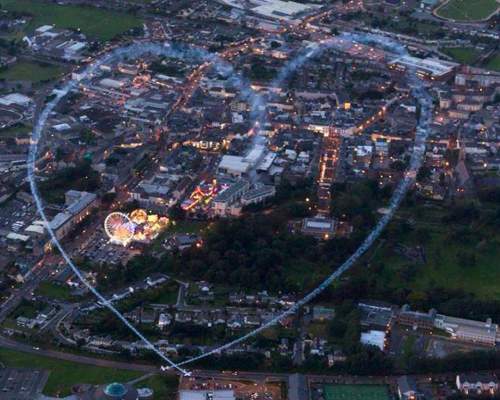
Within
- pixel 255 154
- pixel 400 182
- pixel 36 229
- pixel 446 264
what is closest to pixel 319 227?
pixel 446 264

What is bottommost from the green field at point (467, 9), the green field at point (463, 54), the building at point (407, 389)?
the green field at point (467, 9)

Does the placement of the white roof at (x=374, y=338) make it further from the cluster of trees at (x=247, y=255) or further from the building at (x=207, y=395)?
the building at (x=207, y=395)

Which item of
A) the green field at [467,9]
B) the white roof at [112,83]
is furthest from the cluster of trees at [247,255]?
the green field at [467,9]

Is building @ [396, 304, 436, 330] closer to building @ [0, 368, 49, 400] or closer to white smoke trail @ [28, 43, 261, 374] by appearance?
white smoke trail @ [28, 43, 261, 374]

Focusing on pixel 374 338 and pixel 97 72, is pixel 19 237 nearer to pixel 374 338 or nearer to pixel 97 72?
pixel 374 338

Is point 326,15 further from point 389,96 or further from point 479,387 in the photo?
point 479,387
